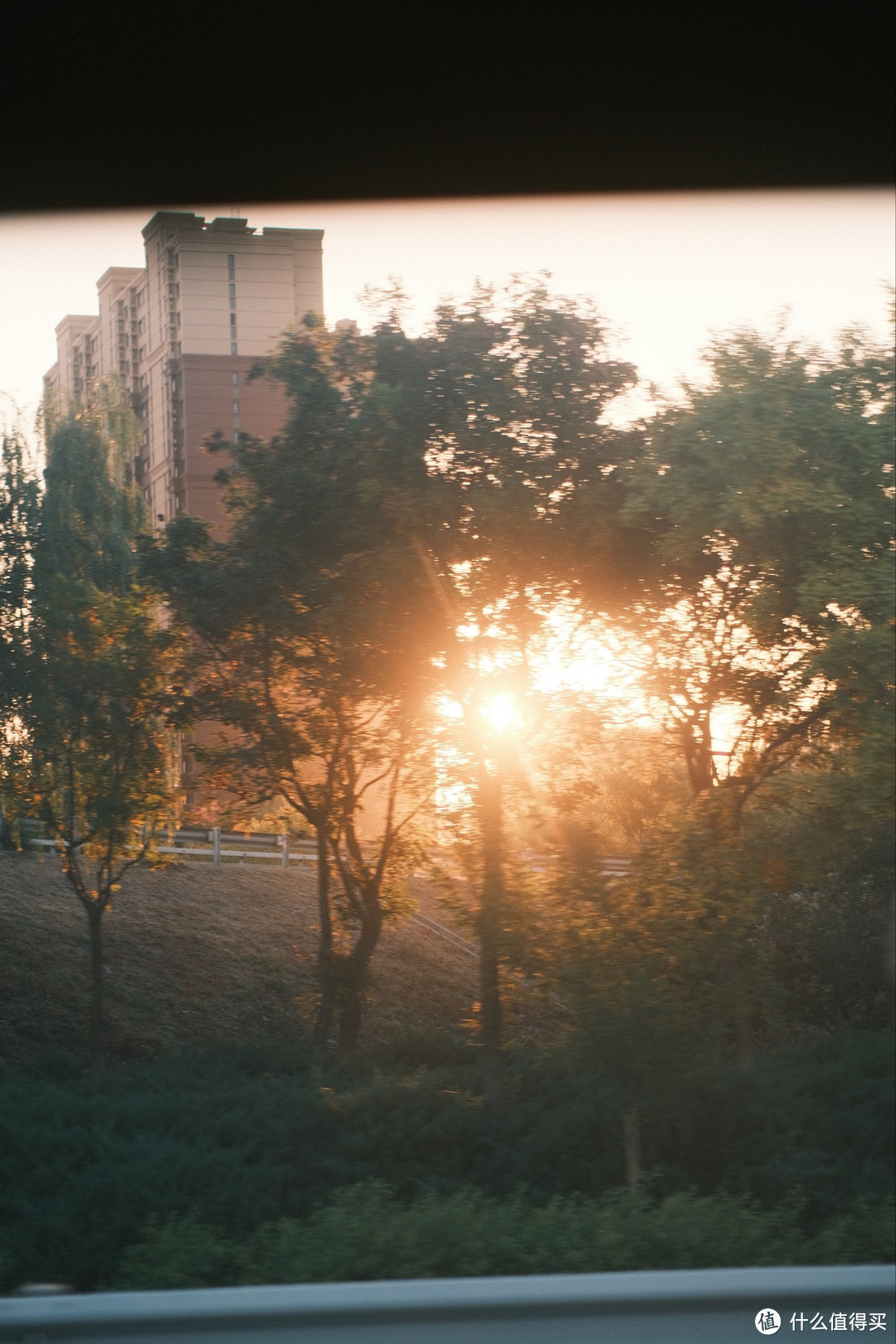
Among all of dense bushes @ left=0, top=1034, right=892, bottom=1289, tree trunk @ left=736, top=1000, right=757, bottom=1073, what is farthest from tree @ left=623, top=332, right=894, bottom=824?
dense bushes @ left=0, top=1034, right=892, bottom=1289

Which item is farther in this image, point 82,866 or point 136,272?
point 136,272

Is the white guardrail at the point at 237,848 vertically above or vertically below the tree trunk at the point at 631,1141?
above

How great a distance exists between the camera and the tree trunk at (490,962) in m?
12.9

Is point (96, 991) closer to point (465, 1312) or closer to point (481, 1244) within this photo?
point (481, 1244)

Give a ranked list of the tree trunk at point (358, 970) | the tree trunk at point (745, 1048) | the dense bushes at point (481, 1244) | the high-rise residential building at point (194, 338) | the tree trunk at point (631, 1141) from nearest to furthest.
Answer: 1. the dense bushes at point (481, 1244)
2. the tree trunk at point (631, 1141)
3. the tree trunk at point (745, 1048)
4. the tree trunk at point (358, 970)
5. the high-rise residential building at point (194, 338)

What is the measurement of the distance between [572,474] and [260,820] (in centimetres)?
649

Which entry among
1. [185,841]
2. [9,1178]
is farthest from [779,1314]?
[185,841]

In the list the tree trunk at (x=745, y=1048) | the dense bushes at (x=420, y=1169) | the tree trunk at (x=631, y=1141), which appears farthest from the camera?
the tree trunk at (x=745, y=1048)

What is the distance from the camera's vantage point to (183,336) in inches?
1075

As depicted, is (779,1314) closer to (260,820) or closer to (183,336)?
(260,820)

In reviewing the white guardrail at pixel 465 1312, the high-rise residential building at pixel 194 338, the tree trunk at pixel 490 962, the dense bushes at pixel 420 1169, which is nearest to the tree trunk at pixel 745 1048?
the dense bushes at pixel 420 1169

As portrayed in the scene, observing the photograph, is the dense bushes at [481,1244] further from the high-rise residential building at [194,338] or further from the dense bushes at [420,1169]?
the high-rise residential building at [194,338]

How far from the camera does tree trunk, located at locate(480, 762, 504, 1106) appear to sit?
1291cm

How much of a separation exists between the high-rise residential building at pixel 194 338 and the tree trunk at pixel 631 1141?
32.1 feet
